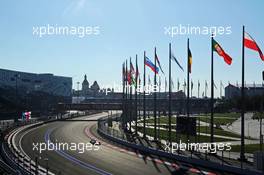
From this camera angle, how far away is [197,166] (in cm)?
3244

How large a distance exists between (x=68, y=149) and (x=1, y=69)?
136 metres

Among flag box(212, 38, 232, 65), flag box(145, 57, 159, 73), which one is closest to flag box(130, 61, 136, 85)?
flag box(145, 57, 159, 73)

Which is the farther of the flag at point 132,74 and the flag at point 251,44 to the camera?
the flag at point 132,74

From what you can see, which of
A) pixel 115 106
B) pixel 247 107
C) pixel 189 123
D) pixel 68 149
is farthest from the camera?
pixel 247 107

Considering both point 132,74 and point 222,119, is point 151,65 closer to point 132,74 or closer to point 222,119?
point 132,74

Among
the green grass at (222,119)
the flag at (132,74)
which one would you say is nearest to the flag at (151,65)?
the flag at (132,74)

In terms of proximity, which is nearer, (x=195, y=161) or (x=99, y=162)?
(x=195, y=161)

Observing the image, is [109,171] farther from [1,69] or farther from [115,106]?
[1,69]

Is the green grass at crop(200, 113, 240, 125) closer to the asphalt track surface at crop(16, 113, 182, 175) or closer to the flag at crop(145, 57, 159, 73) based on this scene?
the flag at crop(145, 57, 159, 73)

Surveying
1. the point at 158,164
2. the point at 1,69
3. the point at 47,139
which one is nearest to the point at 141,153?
the point at 158,164

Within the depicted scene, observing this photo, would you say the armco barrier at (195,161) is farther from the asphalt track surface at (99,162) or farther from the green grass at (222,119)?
the green grass at (222,119)

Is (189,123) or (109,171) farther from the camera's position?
(189,123)

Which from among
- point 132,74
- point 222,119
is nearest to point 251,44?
point 132,74

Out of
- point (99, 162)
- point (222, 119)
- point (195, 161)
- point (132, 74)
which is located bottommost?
point (222, 119)
